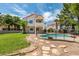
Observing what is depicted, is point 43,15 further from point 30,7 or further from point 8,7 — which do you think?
point 8,7

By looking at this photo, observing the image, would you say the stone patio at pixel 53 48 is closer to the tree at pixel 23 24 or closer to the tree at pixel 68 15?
the tree at pixel 23 24

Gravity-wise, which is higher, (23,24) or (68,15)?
(68,15)

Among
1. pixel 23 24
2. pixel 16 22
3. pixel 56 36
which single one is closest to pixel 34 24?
pixel 23 24

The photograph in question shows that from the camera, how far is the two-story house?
3597mm

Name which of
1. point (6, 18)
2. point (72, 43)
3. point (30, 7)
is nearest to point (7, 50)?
point (6, 18)

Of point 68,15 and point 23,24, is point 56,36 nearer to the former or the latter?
point 68,15

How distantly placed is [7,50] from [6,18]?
0.49m

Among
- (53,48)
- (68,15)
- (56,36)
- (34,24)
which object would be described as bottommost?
(53,48)

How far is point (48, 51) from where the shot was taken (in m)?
3.58

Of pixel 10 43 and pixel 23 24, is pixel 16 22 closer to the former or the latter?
pixel 23 24

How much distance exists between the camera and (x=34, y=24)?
3.66 metres

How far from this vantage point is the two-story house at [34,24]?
3597 mm

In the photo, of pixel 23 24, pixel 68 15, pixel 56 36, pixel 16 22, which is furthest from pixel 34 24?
pixel 68 15

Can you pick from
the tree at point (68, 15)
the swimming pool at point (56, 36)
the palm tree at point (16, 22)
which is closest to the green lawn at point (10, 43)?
the palm tree at point (16, 22)
